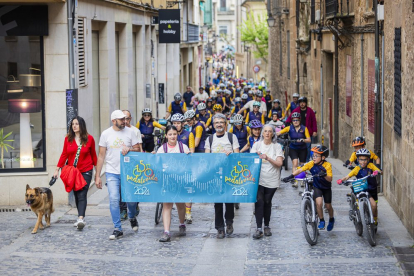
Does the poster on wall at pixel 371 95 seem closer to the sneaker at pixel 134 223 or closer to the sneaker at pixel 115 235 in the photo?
the sneaker at pixel 134 223

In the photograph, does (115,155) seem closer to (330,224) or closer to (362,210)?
(330,224)

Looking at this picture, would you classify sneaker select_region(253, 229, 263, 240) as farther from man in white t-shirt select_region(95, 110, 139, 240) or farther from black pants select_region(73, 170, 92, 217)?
black pants select_region(73, 170, 92, 217)

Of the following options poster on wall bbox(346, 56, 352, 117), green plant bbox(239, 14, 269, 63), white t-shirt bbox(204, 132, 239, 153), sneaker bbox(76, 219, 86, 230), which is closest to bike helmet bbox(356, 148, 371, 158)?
white t-shirt bbox(204, 132, 239, 153)

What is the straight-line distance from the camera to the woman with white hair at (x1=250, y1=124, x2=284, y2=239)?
11273 millimetres

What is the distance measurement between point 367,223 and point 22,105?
6.93m

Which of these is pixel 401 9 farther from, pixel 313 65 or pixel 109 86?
pixel 313 65

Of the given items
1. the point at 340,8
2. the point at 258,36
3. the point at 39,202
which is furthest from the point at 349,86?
the point at 258,36

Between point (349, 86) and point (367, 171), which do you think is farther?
point (349, 86)

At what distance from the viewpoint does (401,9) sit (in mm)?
12781

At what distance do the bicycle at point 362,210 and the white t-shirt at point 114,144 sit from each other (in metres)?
3.15

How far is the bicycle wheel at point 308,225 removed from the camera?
10805 millimetres

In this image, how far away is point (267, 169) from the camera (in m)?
11.3

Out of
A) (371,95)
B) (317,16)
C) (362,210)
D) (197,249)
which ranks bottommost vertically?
(197,249)

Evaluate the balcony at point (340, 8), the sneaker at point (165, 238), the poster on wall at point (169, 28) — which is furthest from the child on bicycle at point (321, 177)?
the poster on wall at point (169, 28)
